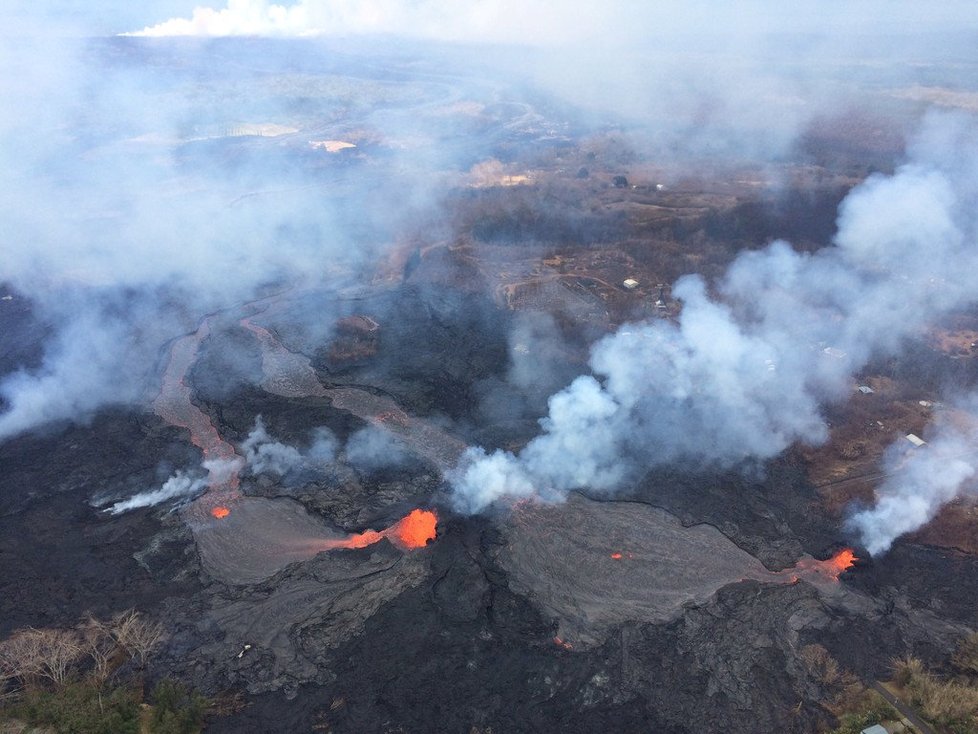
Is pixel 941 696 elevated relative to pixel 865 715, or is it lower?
elevated

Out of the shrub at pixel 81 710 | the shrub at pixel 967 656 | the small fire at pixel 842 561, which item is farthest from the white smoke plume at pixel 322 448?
the shrub at pixel 967 656

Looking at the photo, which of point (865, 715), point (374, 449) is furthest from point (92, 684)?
point (865, 715)

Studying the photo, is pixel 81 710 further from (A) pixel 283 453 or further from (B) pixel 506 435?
(B) pixel 506 435

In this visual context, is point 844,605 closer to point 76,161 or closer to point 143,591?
point 143,591

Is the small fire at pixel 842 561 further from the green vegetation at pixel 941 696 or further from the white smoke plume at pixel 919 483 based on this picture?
the green vegetation at pixel 941 696

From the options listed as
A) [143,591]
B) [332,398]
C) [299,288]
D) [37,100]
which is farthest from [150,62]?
[143,591]

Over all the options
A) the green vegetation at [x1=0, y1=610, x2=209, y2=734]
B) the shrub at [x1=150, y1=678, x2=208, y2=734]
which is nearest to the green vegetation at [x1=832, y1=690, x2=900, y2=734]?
the shrub at [x1=150, y1=678, x2=208, y2=734]

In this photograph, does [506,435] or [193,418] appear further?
[193,418]

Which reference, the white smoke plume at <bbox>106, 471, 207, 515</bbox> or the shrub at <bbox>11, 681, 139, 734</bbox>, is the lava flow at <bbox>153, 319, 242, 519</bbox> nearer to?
the white smoke plume at <bbox>106, 471, 207, 515</bbox>
